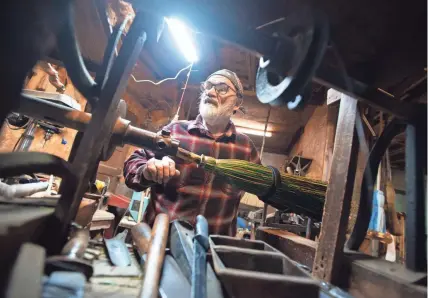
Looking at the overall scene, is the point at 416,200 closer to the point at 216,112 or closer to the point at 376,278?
the point at 376,278

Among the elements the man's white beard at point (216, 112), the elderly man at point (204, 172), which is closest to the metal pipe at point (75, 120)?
the elderly man at point (204, 172)

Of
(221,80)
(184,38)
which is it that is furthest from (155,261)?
(184,38)

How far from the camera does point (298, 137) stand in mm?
5629

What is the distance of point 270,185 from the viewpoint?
160 centimetres

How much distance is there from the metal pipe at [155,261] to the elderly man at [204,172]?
0.72 metres

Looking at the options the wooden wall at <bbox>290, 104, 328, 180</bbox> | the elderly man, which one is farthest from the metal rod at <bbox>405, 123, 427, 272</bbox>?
the wooden wall at <bbox>290, 104, 328, 180</bbox>

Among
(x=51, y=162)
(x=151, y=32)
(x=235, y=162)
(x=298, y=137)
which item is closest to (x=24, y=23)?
(x=51, y=162)

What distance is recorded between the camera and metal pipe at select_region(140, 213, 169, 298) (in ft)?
1.88

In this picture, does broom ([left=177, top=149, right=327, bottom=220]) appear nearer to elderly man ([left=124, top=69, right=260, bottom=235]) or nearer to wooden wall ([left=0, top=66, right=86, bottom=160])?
elderly man ([left=124, top=69, right=260, bottom=235])

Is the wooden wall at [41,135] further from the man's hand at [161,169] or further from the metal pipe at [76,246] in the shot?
the metal pipe at [76,246]

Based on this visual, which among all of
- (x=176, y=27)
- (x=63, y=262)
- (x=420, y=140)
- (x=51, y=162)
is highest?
(x=176, y=27)

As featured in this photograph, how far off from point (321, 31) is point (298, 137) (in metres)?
5.42

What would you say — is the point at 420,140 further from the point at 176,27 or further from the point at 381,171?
the point at 381,171

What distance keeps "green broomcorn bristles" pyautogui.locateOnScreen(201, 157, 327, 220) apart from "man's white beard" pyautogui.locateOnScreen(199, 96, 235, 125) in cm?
77
